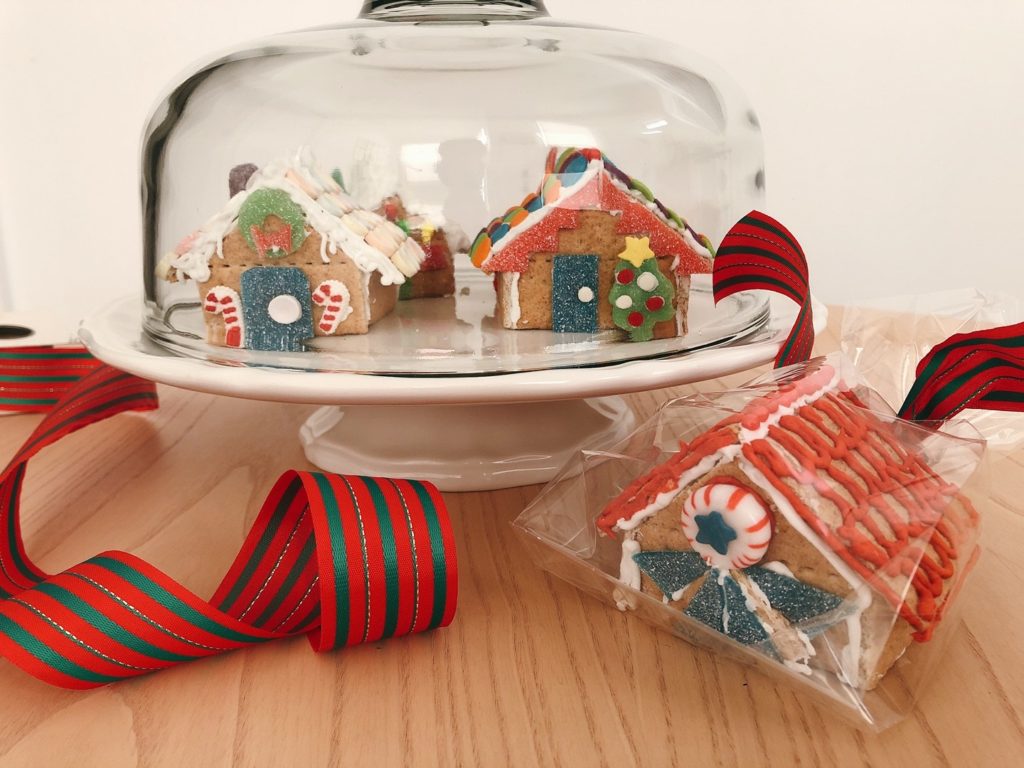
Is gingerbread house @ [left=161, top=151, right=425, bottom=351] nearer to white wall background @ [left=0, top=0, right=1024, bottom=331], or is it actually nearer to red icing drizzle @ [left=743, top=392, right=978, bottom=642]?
red icing drizzle @ [left=743, top=392, right=978, bottom=642]

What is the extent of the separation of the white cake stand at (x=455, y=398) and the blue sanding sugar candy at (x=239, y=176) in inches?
5.1

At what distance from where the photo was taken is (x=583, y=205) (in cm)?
66

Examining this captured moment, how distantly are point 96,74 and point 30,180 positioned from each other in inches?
8.5

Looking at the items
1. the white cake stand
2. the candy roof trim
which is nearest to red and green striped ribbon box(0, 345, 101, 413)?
the white cake stand

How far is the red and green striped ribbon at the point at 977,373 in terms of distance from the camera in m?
0.55

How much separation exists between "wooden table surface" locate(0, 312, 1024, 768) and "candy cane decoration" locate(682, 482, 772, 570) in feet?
0.21

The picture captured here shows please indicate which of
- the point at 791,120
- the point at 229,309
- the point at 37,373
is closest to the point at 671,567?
the point at 229,309

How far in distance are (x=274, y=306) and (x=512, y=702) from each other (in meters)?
0.33

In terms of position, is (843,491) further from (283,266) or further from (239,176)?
(239,176)

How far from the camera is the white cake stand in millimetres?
551

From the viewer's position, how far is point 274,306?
25.6 inches

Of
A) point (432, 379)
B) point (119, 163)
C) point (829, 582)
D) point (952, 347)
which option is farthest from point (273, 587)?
point (119, 163)

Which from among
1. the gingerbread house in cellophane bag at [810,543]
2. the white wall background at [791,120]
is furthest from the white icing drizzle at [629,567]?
→ the white wall background at [791,120]

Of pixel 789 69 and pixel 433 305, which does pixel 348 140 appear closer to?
pixel 433 305
